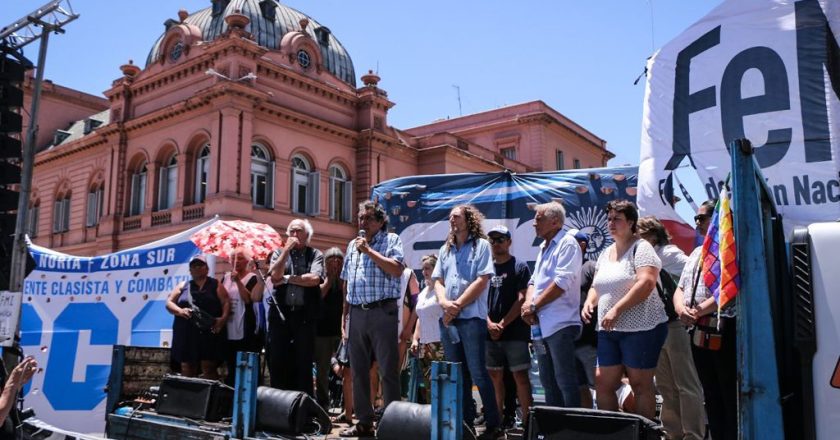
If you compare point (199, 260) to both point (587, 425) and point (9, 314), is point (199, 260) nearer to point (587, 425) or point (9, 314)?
point (9, 314)

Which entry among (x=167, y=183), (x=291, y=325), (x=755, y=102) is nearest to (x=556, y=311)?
(x=755, y=102)

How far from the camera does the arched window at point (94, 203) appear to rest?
2619 centimetres

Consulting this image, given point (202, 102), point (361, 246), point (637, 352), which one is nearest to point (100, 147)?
point (202, 102)

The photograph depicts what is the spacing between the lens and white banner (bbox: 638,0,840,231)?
451cm

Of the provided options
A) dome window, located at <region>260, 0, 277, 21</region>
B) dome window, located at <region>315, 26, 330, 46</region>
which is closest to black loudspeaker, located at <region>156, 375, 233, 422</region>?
dome window, located at <region>260, 0, 277, 21</region>

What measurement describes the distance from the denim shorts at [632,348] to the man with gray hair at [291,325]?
2697 mm

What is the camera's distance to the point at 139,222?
23.9m

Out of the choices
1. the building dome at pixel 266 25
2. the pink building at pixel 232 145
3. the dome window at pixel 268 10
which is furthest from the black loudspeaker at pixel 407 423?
the dome window at pixel 268 10

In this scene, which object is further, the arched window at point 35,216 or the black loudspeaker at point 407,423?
the arched window at point 35,216

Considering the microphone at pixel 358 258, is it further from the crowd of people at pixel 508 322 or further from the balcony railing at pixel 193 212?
the balcony railing at pixel 193 212

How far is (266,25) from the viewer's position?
25.1m

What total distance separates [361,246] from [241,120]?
17497 millimetres

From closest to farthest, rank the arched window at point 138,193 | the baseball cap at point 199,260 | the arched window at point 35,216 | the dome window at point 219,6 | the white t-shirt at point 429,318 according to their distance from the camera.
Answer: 1. the white t-shirt at point 429,318
2. the baseball cap at point 199,260
3. the arched window at point 138,193
4. the dome window at point 219,6
5. the arched window at point 35,216

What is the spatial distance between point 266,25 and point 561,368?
2326 cm
